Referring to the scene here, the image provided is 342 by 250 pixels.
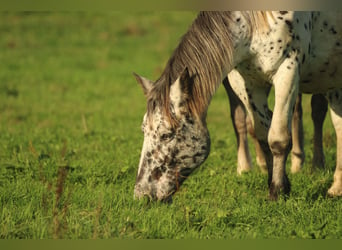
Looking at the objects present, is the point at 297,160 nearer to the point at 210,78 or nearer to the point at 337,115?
the point at 337,115

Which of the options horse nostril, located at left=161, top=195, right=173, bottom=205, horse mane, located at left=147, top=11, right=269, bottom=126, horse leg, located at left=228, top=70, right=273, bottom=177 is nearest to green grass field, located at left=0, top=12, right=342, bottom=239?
horse nostril, located at left=161, top=195, right=173, bottom=205

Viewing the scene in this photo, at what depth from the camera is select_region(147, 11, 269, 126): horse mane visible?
547 cm

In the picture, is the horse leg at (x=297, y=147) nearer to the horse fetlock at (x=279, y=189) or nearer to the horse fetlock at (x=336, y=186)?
the horse fetlock at (x=336, y=186)

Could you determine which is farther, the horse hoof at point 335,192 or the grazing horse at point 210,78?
the horse hoof at point 335,192

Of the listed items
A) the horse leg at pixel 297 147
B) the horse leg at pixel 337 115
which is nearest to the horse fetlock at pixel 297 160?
the horse leg at pixel 297 147

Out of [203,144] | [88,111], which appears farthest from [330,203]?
[88,111]

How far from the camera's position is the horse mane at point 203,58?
5.47 metres

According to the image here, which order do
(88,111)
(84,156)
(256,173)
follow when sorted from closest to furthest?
(256,173) < (84,156) < (88,111)

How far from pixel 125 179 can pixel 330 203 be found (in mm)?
2052

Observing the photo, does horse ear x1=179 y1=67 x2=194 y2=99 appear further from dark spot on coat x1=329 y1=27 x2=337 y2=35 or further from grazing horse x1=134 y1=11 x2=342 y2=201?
dark spot on coat x1=329 y1=27 x2=337 y2=35

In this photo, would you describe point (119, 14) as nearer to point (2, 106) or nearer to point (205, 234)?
point (2, 106)

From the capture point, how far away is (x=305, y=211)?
5223 mm

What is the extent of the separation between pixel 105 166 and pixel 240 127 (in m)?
1.75

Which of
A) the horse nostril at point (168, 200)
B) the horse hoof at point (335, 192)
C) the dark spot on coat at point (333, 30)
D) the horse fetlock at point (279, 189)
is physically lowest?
the horse nostril at point (168, 200)
